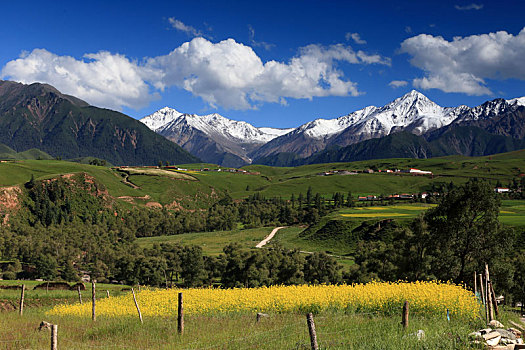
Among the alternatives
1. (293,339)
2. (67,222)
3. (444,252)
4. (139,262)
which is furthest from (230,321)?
(67,222)

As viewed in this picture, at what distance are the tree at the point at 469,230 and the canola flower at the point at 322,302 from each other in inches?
666

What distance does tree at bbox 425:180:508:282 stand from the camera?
40469 millimetres

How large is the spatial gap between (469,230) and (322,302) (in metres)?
24.3

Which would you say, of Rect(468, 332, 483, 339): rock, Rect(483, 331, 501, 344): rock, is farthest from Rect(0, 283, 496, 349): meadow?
Rect(483, 331, 501, 344): rock

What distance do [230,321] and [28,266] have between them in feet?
411

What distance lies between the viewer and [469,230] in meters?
41.2

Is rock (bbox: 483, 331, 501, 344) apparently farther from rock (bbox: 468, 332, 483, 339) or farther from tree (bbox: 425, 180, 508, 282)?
tree (bbox: 425, 180, 508, 282)

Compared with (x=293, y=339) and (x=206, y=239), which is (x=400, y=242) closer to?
(x=293, y=339)

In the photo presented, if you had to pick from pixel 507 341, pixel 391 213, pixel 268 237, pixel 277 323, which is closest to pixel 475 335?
pixel 507 341

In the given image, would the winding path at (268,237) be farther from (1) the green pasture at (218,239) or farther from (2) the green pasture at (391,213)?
(2) the green pasture at (391,213)

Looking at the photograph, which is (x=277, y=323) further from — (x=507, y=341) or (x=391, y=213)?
(x=391, y=213)

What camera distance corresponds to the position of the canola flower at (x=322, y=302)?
22.0 m

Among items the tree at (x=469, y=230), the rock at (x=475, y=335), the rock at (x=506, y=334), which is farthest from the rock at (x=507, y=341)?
the tree at (x=469, y=230)

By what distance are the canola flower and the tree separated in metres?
16.9
